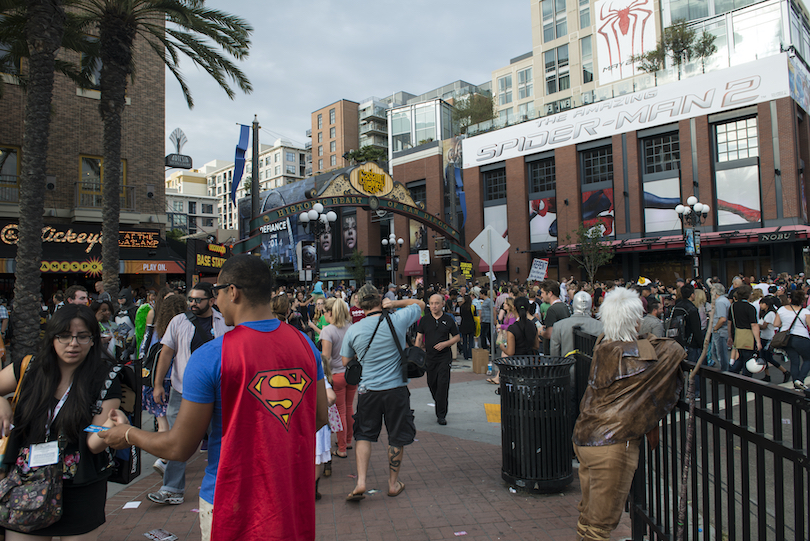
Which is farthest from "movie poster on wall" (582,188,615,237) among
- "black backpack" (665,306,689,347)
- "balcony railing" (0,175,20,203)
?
"balcony railing" (0,175,20,203)

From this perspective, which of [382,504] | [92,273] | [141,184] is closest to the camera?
[382,504]

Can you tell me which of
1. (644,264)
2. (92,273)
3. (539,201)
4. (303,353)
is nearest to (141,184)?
(92,273)

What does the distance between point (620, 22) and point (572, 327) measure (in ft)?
141

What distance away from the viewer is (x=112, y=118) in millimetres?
13359

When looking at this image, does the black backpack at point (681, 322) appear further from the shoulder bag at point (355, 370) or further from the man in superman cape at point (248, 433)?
the man in superman cape at point (248, 433)

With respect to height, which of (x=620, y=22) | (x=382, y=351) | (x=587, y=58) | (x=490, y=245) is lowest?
(x=382, y=351)

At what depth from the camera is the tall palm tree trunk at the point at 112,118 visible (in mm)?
13117

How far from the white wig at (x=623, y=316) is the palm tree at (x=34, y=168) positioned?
1050cm

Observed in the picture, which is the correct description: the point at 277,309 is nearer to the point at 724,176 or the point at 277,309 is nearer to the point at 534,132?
the point at 724,176

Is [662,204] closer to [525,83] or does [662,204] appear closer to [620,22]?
[620,22]

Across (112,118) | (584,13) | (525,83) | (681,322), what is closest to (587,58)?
(584,13)

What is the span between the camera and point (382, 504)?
4695 mm

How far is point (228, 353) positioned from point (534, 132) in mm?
35920

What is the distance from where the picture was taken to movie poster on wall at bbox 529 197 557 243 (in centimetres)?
3453
